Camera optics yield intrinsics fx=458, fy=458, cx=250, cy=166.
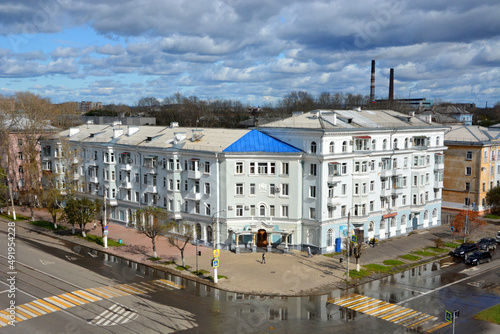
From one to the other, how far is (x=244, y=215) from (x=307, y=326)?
24.9 metres

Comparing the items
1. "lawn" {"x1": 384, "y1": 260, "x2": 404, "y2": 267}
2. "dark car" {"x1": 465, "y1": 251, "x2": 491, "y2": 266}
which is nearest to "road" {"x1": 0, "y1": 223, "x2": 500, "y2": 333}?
"dark car" {"x1": 465, "y1": 251, "x2": 491, "y2": 266}

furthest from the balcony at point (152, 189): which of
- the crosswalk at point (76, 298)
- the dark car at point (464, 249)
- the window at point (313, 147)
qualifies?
the dark car at point (464, 249)

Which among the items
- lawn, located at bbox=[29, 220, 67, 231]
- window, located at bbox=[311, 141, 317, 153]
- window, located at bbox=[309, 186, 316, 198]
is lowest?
lawn, located at bbox=[29, 220, 67, 231]

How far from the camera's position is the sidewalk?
48281 millimetres

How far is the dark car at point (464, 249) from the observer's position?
6012 cm

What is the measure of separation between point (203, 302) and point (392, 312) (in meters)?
17.4

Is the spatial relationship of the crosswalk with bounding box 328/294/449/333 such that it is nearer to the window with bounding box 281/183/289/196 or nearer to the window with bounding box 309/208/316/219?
the window with bounding box 309/208/316/219

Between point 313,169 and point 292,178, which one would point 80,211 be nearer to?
point 292,178

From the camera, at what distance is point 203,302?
43.6 metres

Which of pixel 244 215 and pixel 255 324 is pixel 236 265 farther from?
pixel 255 324

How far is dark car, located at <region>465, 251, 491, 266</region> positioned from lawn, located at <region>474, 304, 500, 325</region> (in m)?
15.9

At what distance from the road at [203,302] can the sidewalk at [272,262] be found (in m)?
2.07

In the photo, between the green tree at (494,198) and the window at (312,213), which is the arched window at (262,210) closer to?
the window at (312,213)

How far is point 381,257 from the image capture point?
5909 cm
